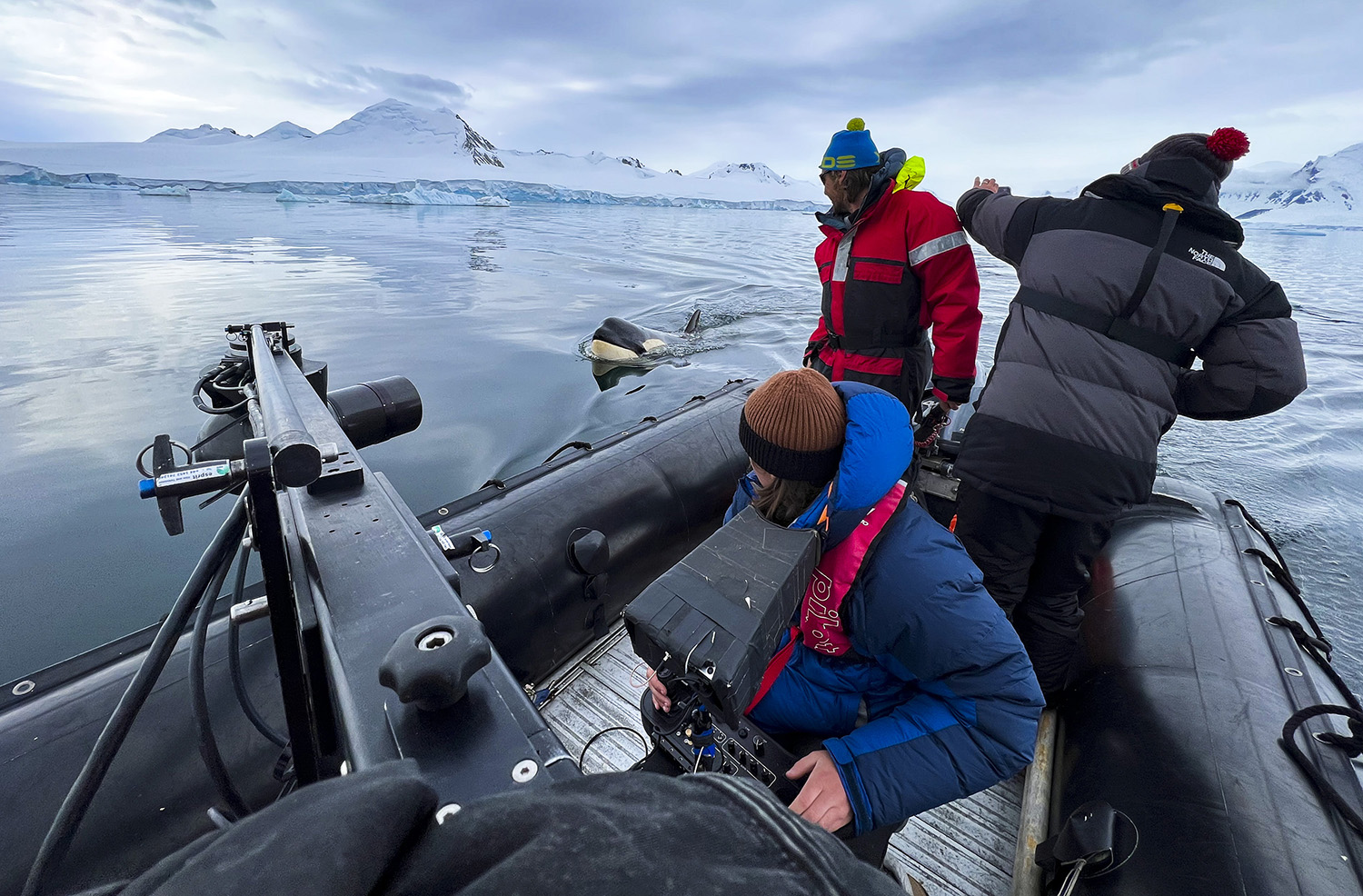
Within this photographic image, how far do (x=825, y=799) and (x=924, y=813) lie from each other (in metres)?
1.11

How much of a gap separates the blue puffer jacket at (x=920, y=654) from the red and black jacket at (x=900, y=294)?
5.53ft

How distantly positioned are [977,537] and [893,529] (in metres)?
1.03

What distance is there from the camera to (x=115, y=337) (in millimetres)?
8117

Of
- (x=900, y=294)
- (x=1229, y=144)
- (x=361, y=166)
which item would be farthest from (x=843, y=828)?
(x=361, y=166)

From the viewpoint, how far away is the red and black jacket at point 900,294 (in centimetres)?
254

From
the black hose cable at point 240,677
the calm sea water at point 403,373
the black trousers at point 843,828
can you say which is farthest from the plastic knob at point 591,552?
the calm sea water at point 403,373

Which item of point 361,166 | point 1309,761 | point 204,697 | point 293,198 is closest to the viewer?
point 204,697

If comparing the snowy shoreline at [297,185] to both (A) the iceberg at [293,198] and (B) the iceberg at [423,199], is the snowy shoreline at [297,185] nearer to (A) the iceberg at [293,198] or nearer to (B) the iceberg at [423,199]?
(B) the iceberg at [423,199]

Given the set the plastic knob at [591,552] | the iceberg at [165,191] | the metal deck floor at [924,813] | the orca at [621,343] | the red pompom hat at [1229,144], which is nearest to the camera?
the red pompom hat at [1229,144]

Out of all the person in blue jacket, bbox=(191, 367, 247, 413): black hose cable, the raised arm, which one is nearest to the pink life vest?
the person in blue jacket

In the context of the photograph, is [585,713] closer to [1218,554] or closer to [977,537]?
[977,537]

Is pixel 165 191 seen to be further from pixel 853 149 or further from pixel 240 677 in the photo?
pixel 240 677

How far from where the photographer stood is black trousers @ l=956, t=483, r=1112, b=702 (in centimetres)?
190

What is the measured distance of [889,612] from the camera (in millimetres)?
1140
